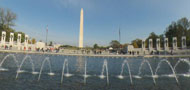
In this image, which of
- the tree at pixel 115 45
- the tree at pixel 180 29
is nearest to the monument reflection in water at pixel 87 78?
the tree at pixel 180 29

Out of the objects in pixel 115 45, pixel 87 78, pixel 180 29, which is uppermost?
pixel 180 29

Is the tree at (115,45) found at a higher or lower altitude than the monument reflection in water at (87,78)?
higher

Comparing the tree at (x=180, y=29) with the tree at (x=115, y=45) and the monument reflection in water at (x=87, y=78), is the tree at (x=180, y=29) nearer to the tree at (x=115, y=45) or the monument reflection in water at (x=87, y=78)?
the tree at (x=115, y=45)

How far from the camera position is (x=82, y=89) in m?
8.06

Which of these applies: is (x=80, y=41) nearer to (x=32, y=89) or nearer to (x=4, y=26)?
(x=4, y=26)

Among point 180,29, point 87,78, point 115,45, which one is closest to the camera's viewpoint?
point 87,78

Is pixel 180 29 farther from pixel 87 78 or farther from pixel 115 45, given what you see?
pixel 87 78

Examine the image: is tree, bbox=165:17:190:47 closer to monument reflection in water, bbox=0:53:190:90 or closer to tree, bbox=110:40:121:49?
tree, bbox=110:40:121:49

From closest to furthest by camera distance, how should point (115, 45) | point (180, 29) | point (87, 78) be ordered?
point (87, 78) → point (180, 29) → point (115, 45)

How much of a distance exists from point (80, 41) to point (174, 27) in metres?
54.4

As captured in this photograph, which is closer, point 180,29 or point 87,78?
point 87,78

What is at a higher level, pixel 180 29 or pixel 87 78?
pixel 180 29

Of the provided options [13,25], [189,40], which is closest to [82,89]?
[13,25]

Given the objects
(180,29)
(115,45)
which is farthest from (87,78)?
(115,45)
